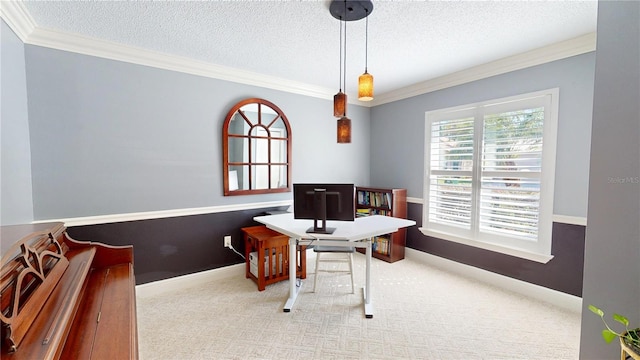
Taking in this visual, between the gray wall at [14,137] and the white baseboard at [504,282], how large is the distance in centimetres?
396

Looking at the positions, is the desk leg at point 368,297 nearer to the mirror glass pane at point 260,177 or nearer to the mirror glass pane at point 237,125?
the mirror glass pane at point 260,177

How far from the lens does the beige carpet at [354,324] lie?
1889 mm

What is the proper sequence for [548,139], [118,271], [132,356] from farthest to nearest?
[548,139] → [118,271] → [132,356]

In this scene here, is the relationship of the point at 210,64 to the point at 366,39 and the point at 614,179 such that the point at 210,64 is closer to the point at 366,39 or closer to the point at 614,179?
the point at 366,39

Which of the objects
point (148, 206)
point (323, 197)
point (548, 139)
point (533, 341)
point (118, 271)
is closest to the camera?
point (118, 271)

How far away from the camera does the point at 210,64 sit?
2863 mm

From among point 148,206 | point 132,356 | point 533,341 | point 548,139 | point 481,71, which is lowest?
point 533,341

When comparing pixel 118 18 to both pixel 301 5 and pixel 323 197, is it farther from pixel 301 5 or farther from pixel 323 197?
pixel 323 197

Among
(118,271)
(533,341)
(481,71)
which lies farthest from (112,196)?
(481,71)

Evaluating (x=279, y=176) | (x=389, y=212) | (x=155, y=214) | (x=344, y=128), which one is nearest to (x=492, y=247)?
(x=389, y=212)

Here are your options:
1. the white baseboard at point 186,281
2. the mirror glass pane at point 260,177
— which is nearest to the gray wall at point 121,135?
the mirror glass pane at point 260,177

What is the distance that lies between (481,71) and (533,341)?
2566mm

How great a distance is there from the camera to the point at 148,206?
8.68ft

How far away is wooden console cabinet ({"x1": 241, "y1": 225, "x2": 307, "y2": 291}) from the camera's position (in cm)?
277
